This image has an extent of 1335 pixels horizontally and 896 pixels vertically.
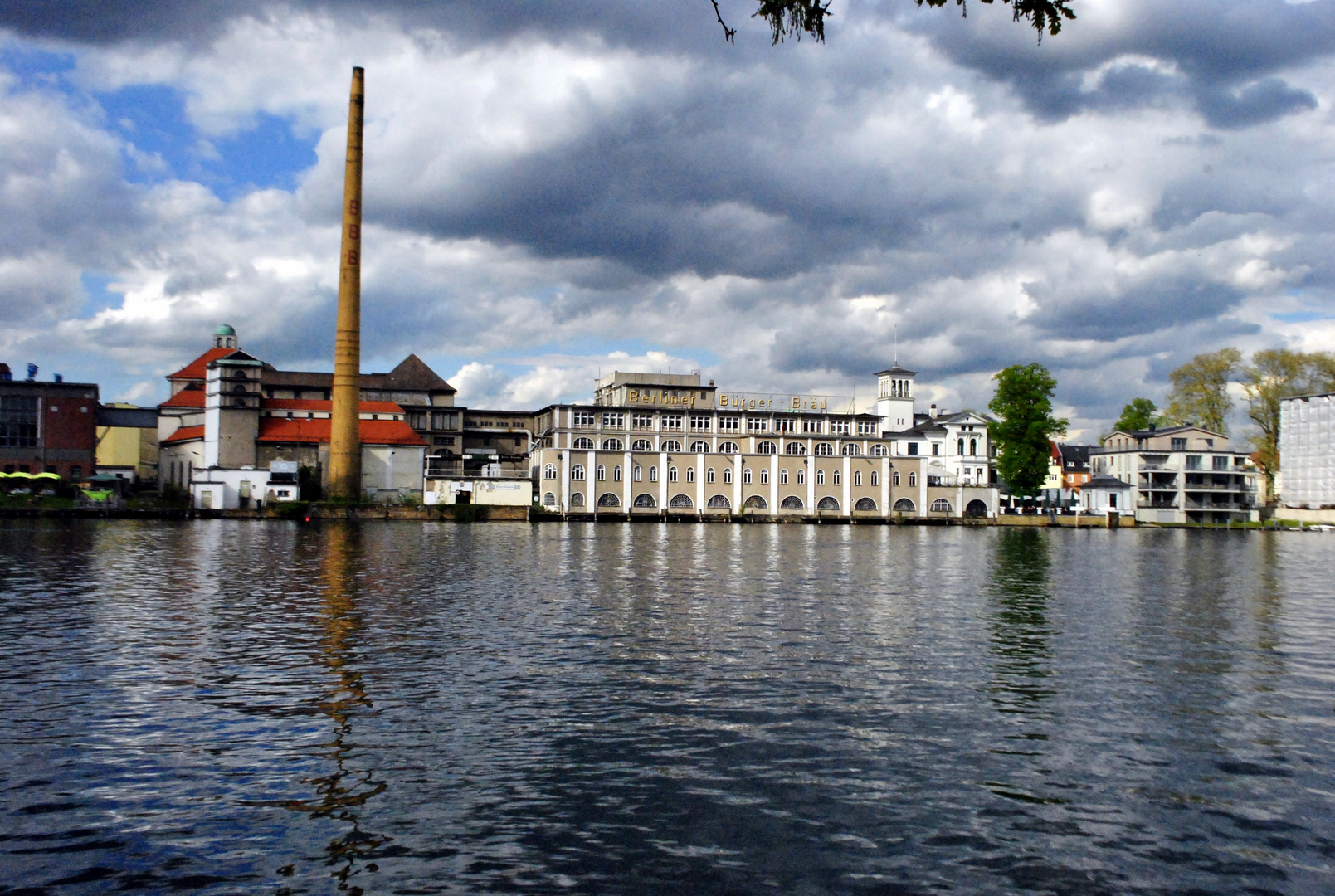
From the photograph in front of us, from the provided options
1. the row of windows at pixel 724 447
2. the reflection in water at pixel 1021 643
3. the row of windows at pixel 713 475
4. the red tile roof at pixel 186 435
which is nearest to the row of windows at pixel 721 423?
the row of windows at pixel 724 447

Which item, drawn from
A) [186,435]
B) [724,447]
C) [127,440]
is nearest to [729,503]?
[724,447]

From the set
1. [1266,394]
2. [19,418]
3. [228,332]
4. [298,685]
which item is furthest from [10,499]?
[1266,394]

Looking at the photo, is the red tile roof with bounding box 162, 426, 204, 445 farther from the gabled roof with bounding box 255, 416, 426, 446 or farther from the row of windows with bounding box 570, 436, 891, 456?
the row of windows with bounding box 570, 436, 891, 456

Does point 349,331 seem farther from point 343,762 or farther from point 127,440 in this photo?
point 343,762

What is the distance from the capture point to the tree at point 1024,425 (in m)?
112

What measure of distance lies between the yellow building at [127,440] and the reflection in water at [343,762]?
10224 centimetres

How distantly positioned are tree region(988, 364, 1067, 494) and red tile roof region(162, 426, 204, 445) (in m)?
88.4

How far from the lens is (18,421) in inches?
3979

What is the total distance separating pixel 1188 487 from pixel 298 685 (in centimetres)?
12989

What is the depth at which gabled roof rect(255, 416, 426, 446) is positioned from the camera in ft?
351

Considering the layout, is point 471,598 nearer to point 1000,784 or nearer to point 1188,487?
point 1000,784

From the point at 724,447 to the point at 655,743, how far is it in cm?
10204

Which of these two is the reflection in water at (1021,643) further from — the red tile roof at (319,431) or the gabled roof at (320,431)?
the red tile roof at (319,431)

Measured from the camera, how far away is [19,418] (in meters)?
101
